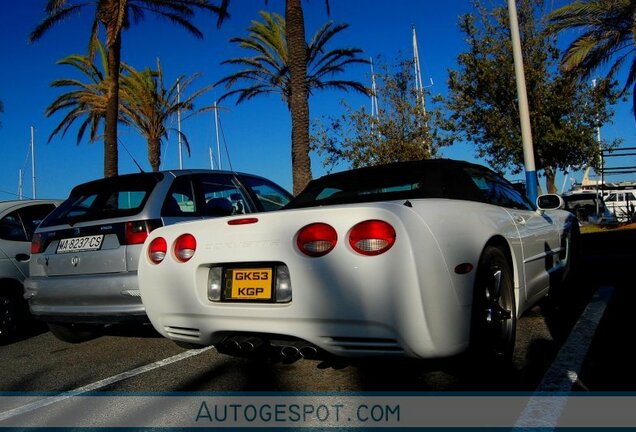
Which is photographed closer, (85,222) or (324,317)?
(324,317)

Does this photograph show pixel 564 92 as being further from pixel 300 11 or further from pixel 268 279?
pixel 268 279

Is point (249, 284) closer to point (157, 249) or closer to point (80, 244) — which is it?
point (157, 249)

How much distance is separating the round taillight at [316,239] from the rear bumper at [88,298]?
177 cm

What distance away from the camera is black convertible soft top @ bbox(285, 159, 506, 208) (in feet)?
11.7

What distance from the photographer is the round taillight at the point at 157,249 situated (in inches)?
132

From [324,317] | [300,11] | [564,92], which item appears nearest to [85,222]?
[324,317]

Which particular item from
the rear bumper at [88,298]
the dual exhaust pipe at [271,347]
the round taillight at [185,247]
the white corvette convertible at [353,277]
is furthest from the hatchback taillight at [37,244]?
the dual exhaust pipe at [271,347]

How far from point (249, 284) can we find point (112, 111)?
14.2 meters

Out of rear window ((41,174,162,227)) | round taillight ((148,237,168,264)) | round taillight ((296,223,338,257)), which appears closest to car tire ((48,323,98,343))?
rear window ((41,174,162,227))

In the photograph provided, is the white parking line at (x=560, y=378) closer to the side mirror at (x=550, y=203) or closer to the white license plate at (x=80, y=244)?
the side mirror at (x=550, y=203)

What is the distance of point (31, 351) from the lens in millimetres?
4875

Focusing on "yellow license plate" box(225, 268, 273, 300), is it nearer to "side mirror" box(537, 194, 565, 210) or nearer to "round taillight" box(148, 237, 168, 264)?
"round taillight" box(148, 237, 168, 264)

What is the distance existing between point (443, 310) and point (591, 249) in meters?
9.37

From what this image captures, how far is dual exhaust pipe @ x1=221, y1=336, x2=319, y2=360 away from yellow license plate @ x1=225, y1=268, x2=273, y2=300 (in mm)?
250
